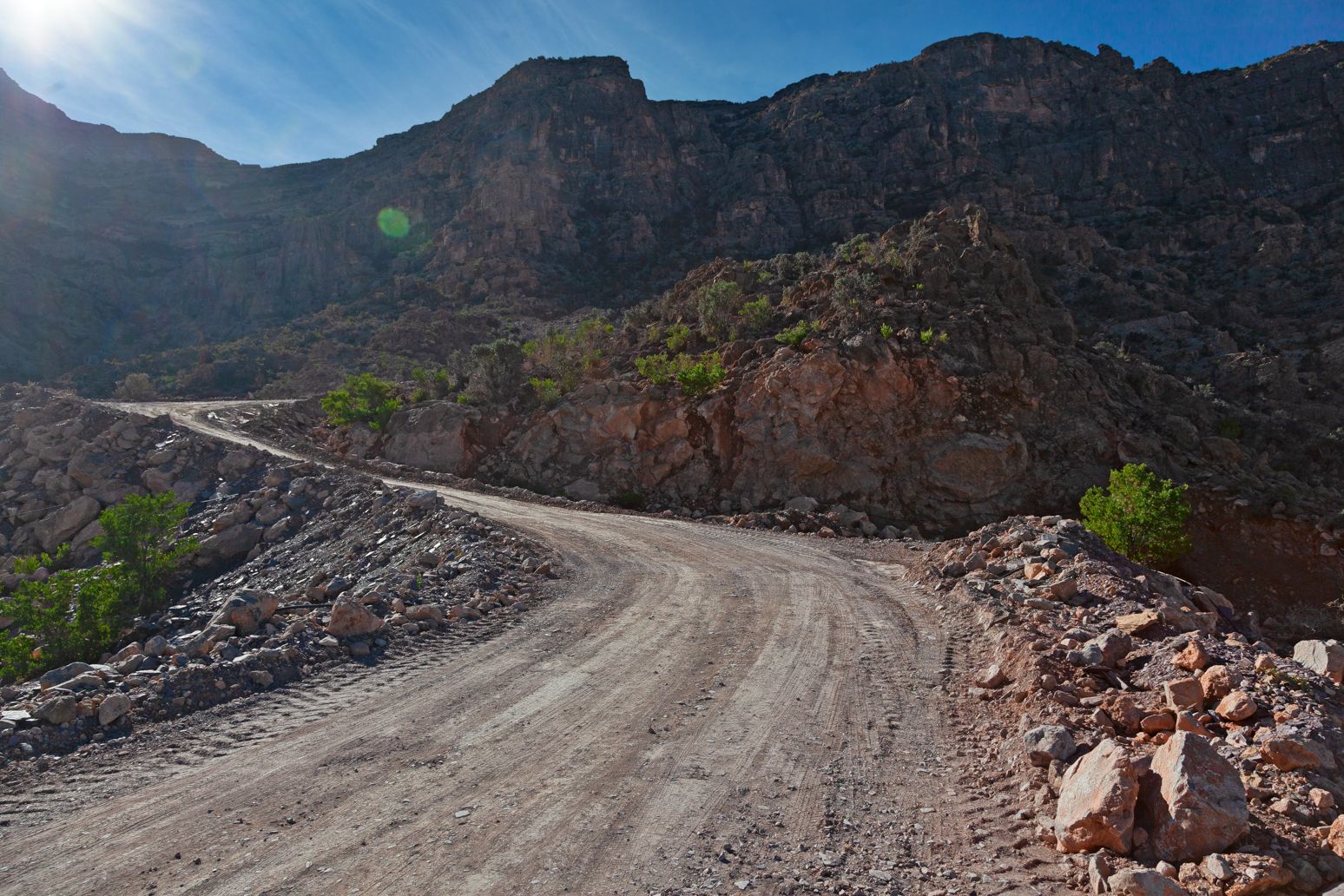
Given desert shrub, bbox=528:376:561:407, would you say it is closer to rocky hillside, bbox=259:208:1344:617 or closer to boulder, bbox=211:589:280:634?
rocky hillside, bbox=259:208:1344:617

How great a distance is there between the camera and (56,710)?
585 centimetres

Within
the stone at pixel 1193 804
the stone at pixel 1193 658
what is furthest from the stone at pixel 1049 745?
the stone at pixel 1193 658

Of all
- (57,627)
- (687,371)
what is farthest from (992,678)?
(687,371)

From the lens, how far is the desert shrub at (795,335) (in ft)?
76.0

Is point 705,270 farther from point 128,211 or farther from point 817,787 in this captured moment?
point 128,211

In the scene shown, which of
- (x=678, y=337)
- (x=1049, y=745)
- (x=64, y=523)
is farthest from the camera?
(x=678, y=337)

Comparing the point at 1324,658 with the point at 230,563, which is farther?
the point at 230,563

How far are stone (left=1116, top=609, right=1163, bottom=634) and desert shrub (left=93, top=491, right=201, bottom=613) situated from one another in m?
14.9

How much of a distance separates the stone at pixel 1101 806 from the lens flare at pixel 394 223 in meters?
83.7

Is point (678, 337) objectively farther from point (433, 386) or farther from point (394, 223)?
point (394, 223)

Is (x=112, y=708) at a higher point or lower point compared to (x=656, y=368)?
lower

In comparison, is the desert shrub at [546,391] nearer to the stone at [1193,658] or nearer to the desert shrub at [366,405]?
the desert shrub at [366,405]

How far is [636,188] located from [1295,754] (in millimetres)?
78641

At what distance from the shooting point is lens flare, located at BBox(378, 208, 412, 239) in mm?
78250
